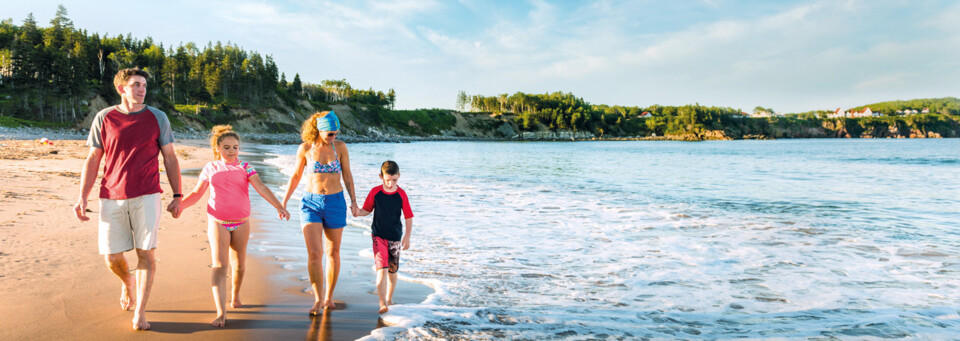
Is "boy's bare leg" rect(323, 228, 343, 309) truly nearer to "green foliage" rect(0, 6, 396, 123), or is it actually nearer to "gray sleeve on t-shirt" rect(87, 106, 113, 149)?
"gray sleeve on t-shirt" rect(87, 106, 113, 149)

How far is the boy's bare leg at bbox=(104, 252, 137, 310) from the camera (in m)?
3.65

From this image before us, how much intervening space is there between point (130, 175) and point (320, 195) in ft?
4.48

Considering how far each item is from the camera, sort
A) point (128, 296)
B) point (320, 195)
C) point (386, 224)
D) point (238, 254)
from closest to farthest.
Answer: point (128, 296), point (238, 254), point (320, 195), point (386, 224)

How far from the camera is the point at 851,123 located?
170 m

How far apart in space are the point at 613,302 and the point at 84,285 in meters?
5.14

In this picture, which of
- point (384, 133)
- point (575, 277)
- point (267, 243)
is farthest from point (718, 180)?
point (384, 133)

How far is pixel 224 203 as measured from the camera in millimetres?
3912

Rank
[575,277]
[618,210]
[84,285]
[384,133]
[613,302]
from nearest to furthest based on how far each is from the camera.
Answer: [84,285], [613,302], [575,277], [618,210], [384,133]

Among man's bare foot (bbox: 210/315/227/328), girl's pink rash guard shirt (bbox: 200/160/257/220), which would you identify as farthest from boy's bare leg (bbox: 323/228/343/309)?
man's bare foot (bbox: 210/315/227/328)

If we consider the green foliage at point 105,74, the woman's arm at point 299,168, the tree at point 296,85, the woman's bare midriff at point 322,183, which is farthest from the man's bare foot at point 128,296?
the tree at point 296,85

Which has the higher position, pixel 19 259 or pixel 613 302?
pixel 19 259

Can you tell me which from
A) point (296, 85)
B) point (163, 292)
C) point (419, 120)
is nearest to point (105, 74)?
point (296, 85)

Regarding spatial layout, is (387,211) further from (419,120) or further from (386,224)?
(419,120)

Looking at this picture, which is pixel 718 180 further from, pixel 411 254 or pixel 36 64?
pixel 36 64
